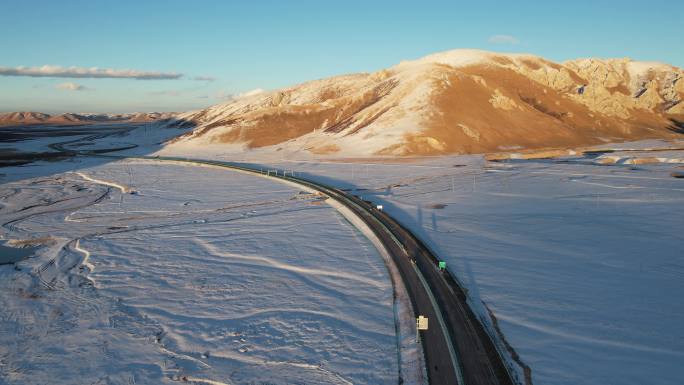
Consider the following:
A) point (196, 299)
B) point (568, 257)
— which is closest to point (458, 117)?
point (568, 257)

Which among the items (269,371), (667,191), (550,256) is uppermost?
(667,191)

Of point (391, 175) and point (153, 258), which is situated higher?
point (391, 175)

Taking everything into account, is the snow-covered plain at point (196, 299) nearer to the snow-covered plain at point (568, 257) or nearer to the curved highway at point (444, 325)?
the curved highway at point (444, 325)

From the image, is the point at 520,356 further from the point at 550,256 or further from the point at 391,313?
the point at 550,256

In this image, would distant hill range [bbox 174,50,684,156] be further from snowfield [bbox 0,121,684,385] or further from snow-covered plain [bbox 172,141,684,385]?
snowfield [bbox 0,121,684,385]

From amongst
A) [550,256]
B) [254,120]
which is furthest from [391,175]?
[254,120]

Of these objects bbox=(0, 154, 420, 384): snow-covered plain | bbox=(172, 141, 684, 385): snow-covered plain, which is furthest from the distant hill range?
bbox=(0, 154, 420, 384): snow-covered plain

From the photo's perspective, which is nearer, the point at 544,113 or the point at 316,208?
the point at 316,208
